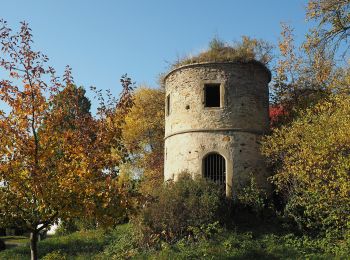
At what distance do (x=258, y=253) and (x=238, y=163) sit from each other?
162 inches

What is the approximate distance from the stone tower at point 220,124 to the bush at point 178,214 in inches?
59.0

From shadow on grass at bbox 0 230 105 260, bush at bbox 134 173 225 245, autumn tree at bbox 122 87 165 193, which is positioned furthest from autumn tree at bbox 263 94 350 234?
autumn tree at bbox 122 87 165 193

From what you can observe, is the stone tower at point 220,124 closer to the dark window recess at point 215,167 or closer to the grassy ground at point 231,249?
the dark window recess at point 215,167

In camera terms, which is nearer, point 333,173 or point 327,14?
point 327,14

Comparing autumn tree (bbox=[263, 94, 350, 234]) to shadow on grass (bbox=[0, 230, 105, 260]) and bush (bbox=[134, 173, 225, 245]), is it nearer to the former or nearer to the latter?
bush (bbox=[134, 173, 225, 245])

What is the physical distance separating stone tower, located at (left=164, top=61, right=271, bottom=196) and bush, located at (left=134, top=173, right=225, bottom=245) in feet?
4.92

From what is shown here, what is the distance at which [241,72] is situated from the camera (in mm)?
17062

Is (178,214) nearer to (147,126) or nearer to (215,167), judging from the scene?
(215,167)

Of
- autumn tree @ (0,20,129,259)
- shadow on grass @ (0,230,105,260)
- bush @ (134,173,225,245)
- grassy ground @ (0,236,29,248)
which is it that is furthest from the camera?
grassy ground @ (0,236,29,248)

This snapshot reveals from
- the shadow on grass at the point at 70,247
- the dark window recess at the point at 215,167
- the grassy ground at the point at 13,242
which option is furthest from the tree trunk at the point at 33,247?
the grassy ground at the point at 13,242

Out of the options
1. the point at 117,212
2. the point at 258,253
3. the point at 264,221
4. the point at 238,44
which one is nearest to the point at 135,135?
the point at 238,44

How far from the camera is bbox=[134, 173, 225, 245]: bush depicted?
14312 mm

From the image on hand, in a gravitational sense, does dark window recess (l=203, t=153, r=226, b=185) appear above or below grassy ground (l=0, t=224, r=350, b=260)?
above

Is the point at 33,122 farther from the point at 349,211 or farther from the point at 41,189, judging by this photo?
the point at 349,211
